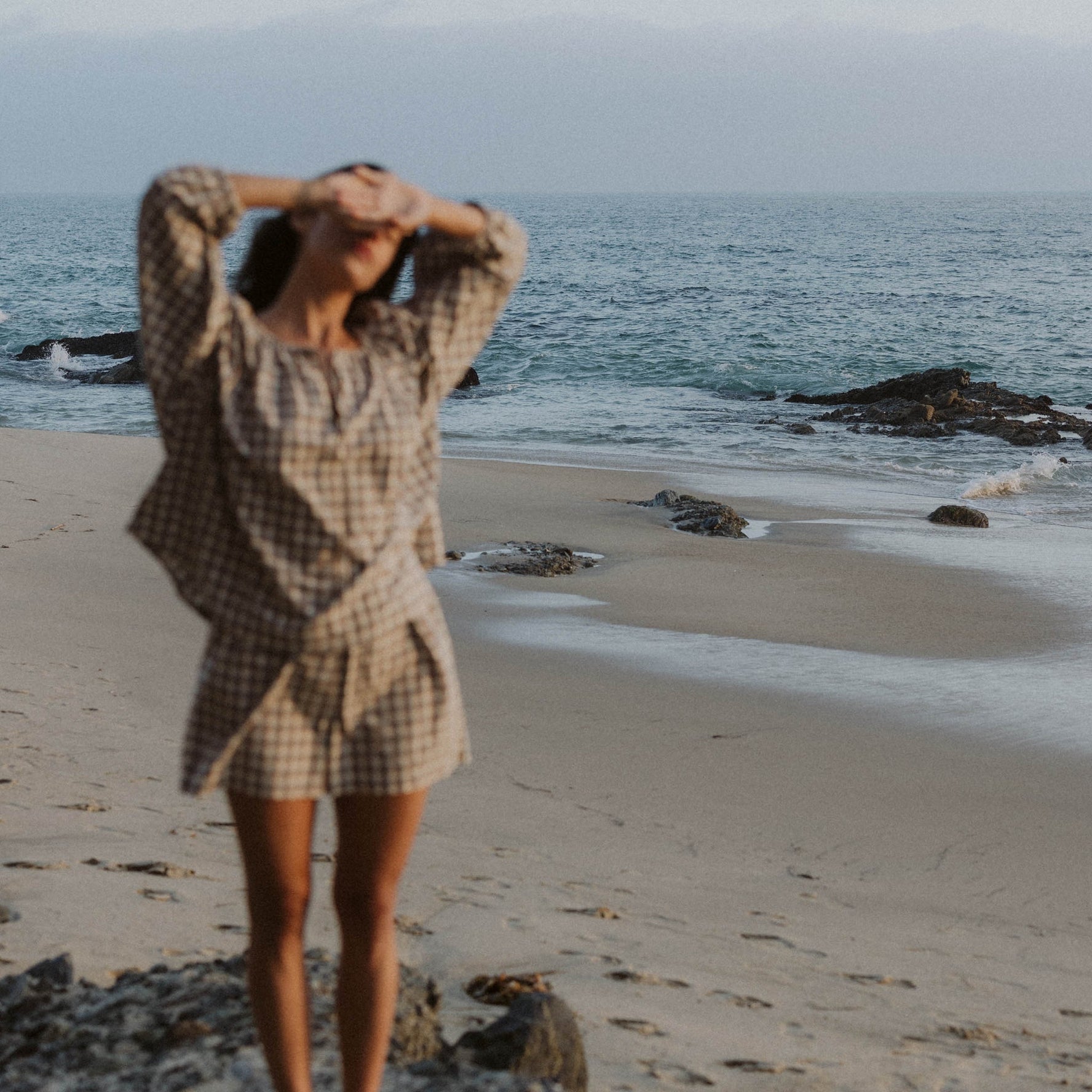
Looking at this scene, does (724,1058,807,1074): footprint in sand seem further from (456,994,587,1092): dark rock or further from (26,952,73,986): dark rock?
(26,952,73,986): dark rock

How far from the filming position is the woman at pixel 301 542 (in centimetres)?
218

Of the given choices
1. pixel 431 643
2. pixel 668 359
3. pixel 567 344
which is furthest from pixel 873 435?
pixel 431 643

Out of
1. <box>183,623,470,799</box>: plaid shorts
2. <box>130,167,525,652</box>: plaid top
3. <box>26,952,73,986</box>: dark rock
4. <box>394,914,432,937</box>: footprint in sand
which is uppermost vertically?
<box>130,167,525,652</box>: plaid top

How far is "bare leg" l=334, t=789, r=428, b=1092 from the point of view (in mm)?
2303

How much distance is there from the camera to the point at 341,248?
2281 millimetres

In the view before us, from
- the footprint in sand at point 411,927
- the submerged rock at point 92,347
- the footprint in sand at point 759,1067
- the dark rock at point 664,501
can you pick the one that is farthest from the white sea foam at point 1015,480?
the submerged rock at point 92,347

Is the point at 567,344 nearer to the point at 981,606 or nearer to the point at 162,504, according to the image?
the point at 981,606

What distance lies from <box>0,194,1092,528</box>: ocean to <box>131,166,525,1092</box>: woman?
38.0 feet

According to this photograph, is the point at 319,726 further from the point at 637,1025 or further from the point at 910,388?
the point at 910,388

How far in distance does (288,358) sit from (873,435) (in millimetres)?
18919

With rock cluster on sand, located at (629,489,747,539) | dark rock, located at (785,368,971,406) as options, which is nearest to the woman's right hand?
rock cluster on sand, located at (629,489,747,539)

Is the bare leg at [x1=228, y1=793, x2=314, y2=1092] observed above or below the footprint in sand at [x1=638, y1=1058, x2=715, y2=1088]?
above

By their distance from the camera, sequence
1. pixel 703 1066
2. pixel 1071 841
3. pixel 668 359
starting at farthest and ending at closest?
1. pixel 668 359
2. pixel 1071 841
3. pixel 703 1066

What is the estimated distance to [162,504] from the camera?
224cm
